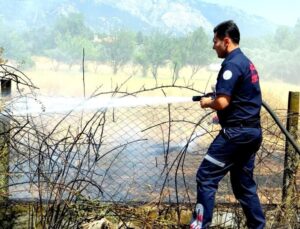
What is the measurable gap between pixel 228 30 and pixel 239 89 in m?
0.44

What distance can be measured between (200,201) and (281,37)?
82128 mm

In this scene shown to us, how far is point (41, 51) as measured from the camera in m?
92.3

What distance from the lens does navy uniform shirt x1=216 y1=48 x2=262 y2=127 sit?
12.0ft

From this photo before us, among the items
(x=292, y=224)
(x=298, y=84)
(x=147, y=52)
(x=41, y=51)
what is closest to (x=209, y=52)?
(x=147, y=52)

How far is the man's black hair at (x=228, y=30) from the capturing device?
380 centimetres

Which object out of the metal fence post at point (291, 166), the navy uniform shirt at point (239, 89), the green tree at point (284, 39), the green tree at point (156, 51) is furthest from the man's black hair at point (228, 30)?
A: the green tree at point (284, 39)

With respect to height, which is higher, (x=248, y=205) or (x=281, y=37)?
(x=281, y=37)

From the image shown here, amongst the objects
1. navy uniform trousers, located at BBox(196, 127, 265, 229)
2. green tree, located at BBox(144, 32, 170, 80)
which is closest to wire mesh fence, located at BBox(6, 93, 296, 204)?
navy uniform trousers, located at BBox(196, 127, 265, 229)

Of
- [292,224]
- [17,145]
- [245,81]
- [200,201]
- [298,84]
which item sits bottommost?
[292,224]

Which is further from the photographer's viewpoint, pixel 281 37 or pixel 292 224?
pixel 281 37

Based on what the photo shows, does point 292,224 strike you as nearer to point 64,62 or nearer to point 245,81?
point 245,81

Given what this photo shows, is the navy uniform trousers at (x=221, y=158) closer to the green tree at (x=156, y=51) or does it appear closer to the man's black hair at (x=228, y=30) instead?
the man's black hair at (x=228, y=30)

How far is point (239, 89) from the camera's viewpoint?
12.3 ft

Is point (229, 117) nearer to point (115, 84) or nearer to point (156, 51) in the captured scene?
point (115, 84)
